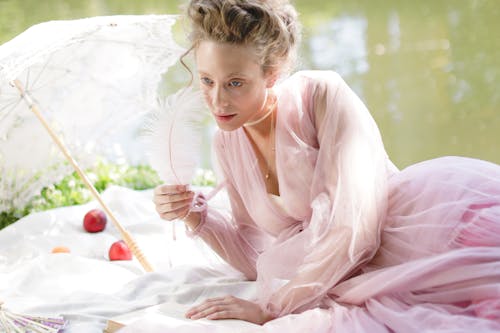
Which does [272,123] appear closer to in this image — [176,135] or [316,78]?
[316,78]

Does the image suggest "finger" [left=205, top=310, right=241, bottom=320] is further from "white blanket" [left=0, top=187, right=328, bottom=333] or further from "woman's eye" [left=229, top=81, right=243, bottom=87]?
"woman's eye" [left=229, top=81, right=243, bottom=87]

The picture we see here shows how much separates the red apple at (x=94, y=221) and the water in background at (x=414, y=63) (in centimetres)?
168

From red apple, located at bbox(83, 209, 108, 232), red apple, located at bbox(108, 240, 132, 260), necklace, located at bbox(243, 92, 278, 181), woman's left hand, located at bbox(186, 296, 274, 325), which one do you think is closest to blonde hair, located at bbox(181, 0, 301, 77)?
necklace, located at bbox(243, 92, 278, 181)

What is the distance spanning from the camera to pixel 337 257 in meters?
2.46

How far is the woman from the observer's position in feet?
7.63

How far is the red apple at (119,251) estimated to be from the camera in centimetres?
369

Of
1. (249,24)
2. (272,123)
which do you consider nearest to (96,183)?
(272,123)

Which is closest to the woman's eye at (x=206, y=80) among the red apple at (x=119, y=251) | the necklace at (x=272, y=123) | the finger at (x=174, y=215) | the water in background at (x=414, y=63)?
the necklace at (x=272, y=123)

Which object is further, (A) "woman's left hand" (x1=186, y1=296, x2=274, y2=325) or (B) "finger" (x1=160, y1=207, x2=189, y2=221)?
(B) "finger" (x1=160, y1=207, x2=189, y2=221)

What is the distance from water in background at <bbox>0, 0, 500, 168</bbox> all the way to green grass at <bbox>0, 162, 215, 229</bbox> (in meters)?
0.97

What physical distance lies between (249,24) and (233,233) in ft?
3.15

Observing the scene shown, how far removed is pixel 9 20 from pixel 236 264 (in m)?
9.17

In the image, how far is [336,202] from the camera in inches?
96.5

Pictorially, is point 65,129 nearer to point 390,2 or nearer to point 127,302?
point 127,302
